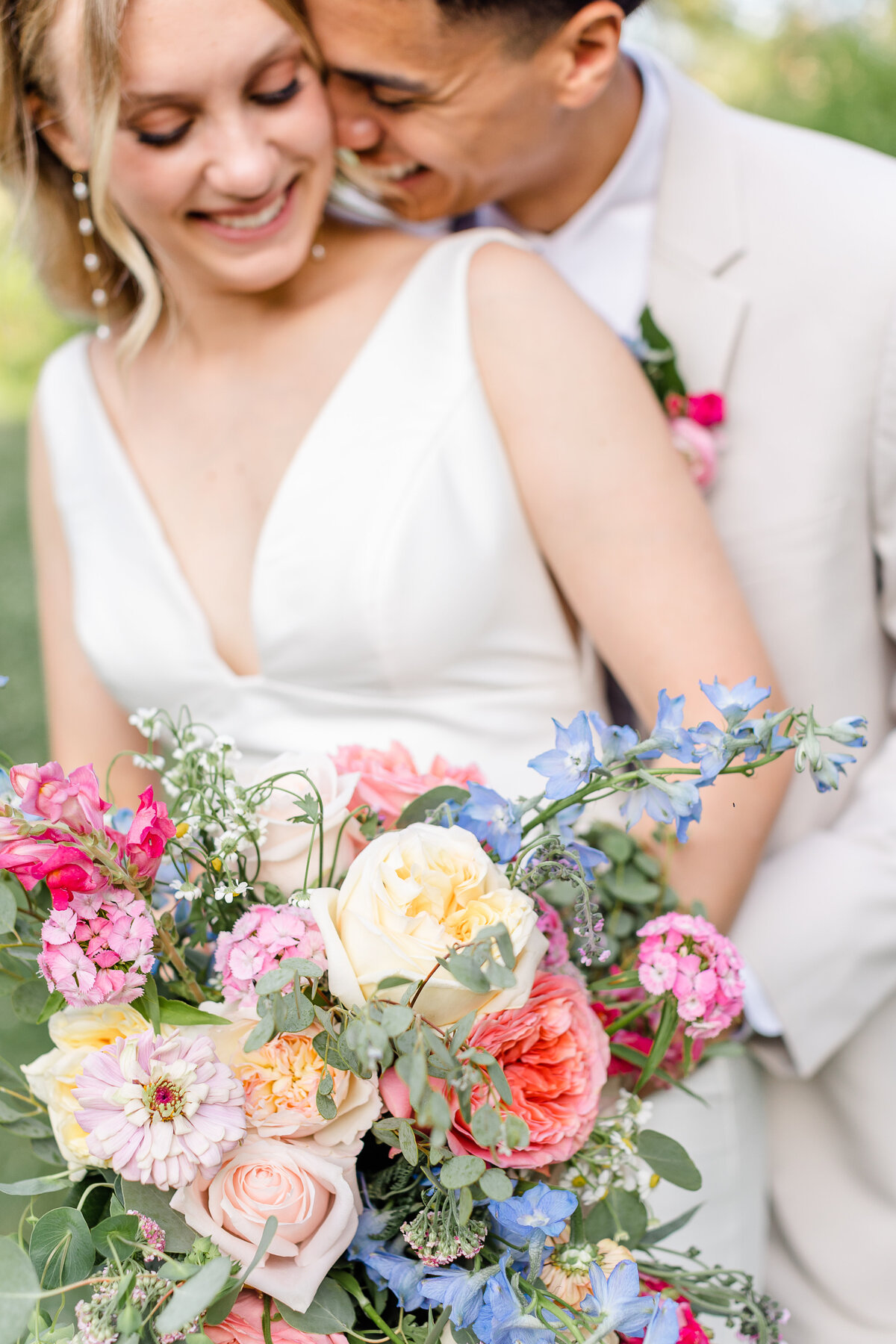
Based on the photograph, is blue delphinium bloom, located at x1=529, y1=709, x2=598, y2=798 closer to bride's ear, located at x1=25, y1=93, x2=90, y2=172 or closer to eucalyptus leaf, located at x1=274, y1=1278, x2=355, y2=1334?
eucalyptus leaf, located at x1=274, y1=1278, x2=355, y2=1334

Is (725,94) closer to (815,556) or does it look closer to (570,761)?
(815,556)

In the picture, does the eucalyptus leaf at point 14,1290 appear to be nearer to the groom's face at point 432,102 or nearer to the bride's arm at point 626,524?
the bride's arm at point 626,524

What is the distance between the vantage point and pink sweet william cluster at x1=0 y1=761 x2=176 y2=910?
0.75m

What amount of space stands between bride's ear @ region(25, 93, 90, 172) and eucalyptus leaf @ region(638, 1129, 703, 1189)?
1.34 m

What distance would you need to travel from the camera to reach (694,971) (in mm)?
911

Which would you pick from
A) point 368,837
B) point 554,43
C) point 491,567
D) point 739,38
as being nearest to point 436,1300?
point 368,837

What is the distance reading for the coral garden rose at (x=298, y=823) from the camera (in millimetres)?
884


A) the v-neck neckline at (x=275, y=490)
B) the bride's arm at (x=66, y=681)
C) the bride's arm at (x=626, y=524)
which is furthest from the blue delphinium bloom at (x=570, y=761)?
A: the bride's arm at (x=66, y=681)

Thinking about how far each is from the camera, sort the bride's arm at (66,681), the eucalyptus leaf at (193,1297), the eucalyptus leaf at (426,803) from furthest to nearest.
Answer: the bride's arm at (66,681) → the eucalyptus leaf at (426,803) → the eucalyptus leaf at (193,1297)

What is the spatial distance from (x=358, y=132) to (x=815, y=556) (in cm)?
83

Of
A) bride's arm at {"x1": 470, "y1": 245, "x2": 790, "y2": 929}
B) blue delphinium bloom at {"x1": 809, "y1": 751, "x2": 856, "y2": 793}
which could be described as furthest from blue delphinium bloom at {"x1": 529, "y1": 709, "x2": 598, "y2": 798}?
bride's arm at {"x1": 470, "y1": 245, "x2": 790, "y2": 929}

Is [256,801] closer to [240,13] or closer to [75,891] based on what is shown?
[75,891]

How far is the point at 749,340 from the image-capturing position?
1.64 meters

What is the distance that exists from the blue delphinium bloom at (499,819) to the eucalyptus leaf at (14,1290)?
16.1 inches
